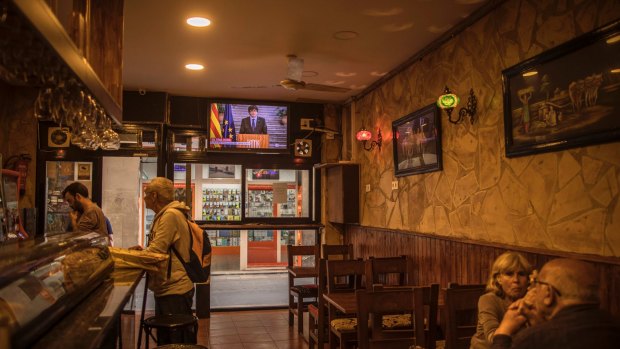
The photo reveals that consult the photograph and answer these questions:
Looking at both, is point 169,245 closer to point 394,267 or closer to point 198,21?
point 198,21

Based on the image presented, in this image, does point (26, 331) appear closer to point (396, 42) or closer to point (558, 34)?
point (558, 34)

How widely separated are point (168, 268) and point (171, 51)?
263 cm

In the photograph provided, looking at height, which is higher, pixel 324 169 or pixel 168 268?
pixel 324 169

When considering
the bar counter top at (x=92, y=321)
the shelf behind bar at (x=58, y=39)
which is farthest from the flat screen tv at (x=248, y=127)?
the shelf behind bar at (x=58, y=39)

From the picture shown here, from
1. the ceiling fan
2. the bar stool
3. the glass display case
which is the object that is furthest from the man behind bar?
the ceiling fan

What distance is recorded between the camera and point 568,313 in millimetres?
1631

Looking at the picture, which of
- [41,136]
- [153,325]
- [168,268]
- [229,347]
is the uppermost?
[41,136]

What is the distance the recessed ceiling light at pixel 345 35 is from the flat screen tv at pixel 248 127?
Result: 2.97m

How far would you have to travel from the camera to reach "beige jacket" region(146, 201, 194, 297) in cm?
345

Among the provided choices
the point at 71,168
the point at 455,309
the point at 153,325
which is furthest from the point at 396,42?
the point at 71,168

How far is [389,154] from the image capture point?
5926 millimetres

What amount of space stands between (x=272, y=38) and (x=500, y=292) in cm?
321

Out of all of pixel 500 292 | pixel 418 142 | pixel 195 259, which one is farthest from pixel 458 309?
pixel 418 142

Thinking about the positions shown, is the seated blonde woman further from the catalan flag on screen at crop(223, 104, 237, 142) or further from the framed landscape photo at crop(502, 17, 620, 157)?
the catalan flag on screen at crop(223, 104, 237, 142)
